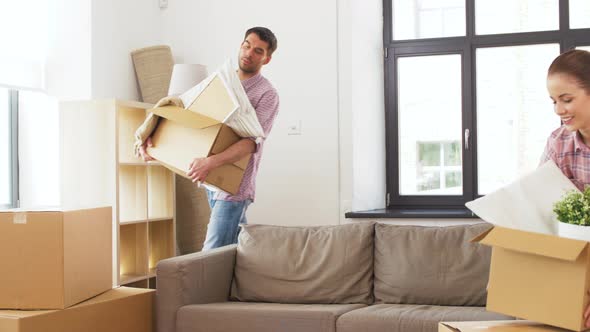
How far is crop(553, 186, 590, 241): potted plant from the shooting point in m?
1.69

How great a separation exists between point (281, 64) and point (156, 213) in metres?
1.17

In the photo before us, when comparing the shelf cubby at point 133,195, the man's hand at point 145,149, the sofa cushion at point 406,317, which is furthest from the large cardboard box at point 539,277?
the shelf cubby at point 133,195

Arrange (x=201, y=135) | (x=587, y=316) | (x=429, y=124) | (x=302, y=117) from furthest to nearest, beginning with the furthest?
(x=429, y=124) → (x=302, y=117) → (x=201, y=135) → (x=587, y=316)

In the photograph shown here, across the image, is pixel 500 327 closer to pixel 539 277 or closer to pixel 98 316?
pixel 539 277

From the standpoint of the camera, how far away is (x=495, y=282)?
184 centimetres

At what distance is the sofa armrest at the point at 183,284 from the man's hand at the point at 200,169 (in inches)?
15.2

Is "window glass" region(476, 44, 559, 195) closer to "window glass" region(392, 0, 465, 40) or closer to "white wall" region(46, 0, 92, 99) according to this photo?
"window glass" region(392, 0, 465, 40)

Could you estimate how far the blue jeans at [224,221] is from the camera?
3.43 metres

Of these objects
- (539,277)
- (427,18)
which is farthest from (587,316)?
(427,18)

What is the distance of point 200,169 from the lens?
9.79 ft

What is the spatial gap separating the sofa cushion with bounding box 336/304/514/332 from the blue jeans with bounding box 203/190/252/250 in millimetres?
743

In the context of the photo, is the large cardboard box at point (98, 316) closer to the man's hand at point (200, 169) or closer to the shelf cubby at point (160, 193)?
the man's hand at point (200, 169)

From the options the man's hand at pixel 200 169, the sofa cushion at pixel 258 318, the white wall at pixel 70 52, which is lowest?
the sofa cushion at pixel 258 318

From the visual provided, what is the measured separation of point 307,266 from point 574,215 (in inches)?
70.9
